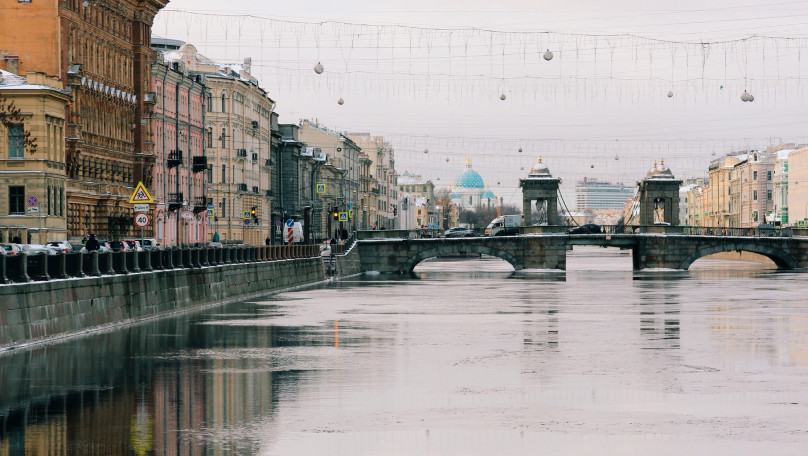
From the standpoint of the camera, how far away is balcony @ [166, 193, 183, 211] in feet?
312

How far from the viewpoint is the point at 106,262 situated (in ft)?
131

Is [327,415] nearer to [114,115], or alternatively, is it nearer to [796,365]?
[796,365]

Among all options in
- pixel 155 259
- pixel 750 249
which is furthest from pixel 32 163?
pixel 750 249

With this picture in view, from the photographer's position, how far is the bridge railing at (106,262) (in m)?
32.2

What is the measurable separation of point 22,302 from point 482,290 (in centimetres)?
4550

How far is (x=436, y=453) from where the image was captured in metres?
17.0

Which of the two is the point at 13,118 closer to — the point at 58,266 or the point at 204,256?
the point at 204,256

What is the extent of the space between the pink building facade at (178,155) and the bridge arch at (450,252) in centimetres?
1720

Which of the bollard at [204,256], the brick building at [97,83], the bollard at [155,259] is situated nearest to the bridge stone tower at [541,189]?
the brick building at [97,83]

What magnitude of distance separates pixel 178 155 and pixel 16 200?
3098cm

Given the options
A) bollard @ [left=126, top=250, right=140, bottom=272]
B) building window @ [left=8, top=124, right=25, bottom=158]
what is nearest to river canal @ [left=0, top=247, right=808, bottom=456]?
bollard @ [left=126, top=250, right=140, bottom=272]

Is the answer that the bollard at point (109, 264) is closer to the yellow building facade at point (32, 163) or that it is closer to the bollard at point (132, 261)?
the bollard at point (132, 261)

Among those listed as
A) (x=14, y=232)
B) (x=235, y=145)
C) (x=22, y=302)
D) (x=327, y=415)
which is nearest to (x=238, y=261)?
(x=14, y=232)

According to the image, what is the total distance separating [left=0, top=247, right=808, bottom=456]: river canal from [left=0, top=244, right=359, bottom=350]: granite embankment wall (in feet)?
2.46
